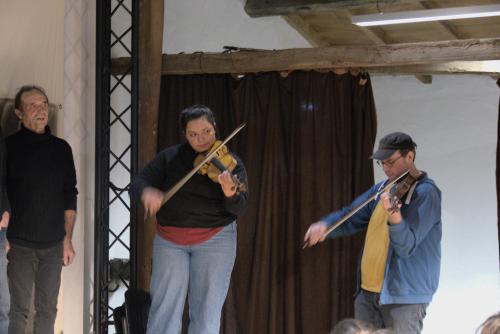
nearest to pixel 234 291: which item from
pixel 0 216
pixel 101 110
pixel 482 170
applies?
pixel 101 110

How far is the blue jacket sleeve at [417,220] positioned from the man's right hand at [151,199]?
3.50 ft

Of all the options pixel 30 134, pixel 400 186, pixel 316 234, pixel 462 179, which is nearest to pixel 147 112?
pixel 30 134

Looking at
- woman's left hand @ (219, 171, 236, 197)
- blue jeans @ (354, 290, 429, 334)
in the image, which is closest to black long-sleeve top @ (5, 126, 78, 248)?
woman's left hand @ (219, 171, 236, 197)

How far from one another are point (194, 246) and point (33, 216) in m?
0.87

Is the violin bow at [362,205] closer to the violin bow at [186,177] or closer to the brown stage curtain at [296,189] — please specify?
the violin bow at [186,177]

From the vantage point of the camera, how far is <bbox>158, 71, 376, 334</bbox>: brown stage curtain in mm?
4762

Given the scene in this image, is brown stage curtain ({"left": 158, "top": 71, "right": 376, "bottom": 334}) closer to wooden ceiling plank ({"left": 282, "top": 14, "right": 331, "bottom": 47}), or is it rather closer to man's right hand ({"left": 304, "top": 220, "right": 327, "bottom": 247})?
man's right hand ({"left": 304, "top": 220, "right": 327, "bottom": 247})

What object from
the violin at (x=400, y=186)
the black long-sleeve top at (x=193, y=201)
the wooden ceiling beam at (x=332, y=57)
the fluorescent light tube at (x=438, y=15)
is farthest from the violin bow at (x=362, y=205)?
the fluorescent light tube at (x=438, y=15)

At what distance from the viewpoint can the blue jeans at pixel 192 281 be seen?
3.59 meters

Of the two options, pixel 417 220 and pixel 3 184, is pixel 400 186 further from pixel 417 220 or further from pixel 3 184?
pixel 3 184

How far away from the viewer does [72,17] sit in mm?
4746

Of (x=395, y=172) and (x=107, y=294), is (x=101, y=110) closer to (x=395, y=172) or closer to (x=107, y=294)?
(x=107, y=294)

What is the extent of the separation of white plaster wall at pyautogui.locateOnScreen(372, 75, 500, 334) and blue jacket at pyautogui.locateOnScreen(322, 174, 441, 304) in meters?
3.27

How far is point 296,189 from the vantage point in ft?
16.0
